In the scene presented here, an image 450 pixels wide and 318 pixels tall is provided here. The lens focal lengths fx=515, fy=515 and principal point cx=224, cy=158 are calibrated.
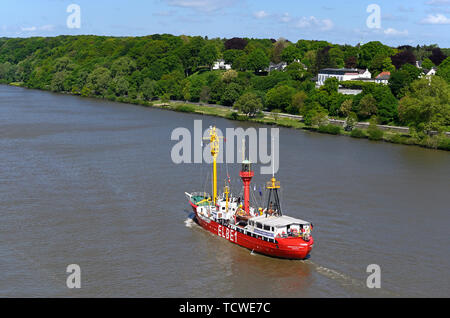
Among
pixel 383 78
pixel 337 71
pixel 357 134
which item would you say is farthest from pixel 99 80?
pixel 357 134

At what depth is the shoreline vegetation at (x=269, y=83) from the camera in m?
68.6

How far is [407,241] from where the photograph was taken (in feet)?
104

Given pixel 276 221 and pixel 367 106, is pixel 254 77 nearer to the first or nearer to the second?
pixel 367 106

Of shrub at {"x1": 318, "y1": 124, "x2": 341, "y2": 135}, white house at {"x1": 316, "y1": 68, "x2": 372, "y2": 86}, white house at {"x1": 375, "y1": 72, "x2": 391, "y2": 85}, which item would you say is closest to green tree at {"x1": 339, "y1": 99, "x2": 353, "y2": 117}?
shrub at {"x1": 318, "y1": 124, "x2": 341, "y2": 135}

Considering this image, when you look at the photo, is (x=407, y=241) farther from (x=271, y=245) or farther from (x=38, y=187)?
(x=38, y=187)

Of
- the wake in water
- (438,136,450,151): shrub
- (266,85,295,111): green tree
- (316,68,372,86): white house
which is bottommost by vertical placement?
the wake in water

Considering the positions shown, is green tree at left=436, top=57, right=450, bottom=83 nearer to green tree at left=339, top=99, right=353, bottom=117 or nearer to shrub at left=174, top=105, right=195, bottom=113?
green tree at left=339, top=99, right=353, bottom=117

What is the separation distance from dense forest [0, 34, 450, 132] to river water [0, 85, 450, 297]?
42.8ft

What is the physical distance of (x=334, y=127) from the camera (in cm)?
7331

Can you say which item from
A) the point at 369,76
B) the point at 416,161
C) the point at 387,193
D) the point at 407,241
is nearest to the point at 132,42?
the point at 369,76

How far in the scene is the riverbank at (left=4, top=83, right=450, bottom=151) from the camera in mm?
63406

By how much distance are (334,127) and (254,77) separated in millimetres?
38624
